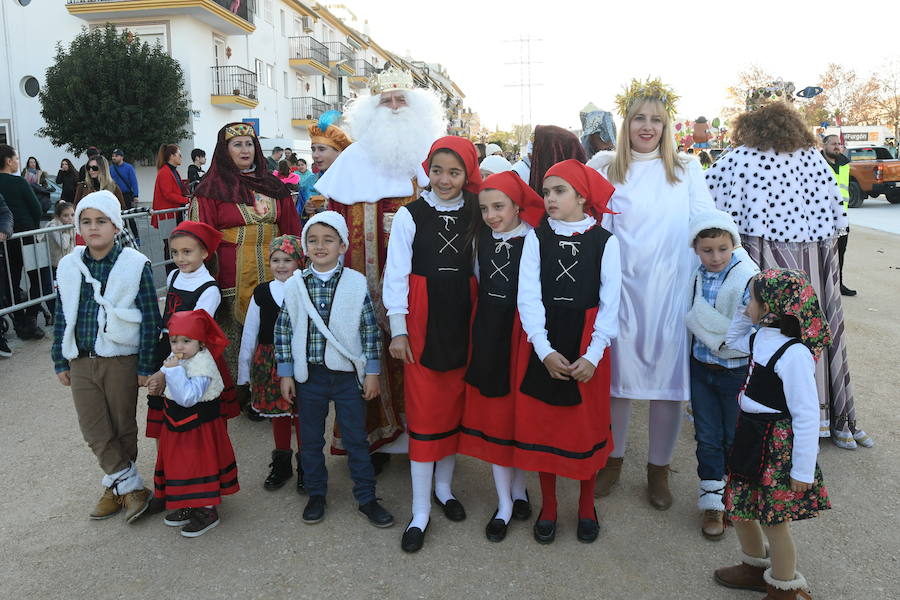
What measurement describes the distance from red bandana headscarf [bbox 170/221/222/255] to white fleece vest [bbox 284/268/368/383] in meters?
0.60

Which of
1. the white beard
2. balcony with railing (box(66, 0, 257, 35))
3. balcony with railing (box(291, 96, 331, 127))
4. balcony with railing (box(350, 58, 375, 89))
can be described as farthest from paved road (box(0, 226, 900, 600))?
balcony with railing (box(350, 58, 375, 89))

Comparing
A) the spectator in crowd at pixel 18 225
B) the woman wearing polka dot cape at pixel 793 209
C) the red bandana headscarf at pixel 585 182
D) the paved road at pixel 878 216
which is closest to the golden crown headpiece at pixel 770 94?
the woman wearing polka dot cape at pixel 793 209

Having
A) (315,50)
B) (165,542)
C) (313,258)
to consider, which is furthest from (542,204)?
(315,50)

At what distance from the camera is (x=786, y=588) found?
8.78 ft

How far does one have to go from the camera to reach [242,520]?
356 cm

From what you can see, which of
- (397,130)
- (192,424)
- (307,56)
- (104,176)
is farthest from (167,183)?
(307,56)

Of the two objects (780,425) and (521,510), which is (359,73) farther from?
(780,425)

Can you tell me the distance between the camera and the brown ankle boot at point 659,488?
3639 millimetres

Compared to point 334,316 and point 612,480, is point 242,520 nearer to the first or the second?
point 334,316

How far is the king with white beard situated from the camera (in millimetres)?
3936

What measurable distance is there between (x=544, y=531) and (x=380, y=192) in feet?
6.63

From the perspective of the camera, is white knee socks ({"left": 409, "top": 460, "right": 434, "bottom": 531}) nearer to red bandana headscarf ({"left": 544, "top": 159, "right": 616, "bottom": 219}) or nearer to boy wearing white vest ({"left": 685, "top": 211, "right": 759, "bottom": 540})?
boy wearing white vest ({"left": 685, "top": 211, "right": 759, "bottom": 540})

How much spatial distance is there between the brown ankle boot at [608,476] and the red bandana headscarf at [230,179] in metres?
2.80

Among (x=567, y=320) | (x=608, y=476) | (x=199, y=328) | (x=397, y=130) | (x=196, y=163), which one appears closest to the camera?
(x=567, y=320)
